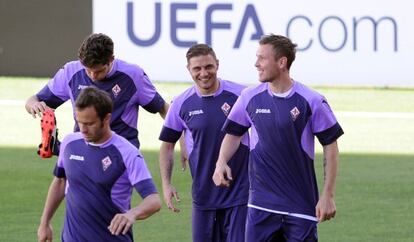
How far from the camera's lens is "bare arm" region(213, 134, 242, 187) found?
9500mm

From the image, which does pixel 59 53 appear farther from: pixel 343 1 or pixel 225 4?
pixel 343 1

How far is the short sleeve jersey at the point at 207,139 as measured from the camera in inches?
410

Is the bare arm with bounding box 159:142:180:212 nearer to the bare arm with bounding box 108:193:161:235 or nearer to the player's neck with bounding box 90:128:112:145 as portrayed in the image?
the player's neck with bounding box 90:128:112:145

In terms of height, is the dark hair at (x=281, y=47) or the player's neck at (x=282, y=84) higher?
the dark hair at (x=281, y=47)

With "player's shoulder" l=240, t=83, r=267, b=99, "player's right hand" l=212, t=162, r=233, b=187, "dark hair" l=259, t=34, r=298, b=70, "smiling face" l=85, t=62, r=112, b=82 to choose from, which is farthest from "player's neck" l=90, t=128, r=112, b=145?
"dark hair" l=259, t=34, r=298, b=70

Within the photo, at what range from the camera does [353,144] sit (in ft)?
70.2

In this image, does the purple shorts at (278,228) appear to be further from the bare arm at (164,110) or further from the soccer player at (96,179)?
the bare arm at (164,110)

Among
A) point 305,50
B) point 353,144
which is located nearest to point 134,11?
point 305,50

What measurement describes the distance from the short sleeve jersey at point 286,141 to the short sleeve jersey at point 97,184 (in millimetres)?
1416

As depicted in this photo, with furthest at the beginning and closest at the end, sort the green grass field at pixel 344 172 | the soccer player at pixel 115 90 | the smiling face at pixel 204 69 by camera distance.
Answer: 1. the green grass field at pixel 344 172
2. the soccer player at pixel 115 90
3. the smiling face at pixel 204 69

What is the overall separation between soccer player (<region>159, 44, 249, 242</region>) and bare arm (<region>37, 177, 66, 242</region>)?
1.75 metres

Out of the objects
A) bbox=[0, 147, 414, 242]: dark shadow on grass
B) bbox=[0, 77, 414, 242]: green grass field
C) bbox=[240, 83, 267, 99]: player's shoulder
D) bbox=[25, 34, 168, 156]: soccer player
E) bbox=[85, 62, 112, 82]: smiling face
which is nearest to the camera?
bbox=[240, 83, 267, 99]: player's shoulder

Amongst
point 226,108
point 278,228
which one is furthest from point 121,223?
point 226,108

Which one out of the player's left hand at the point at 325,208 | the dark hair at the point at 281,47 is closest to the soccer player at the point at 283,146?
the dark hair at the point at 281,47
